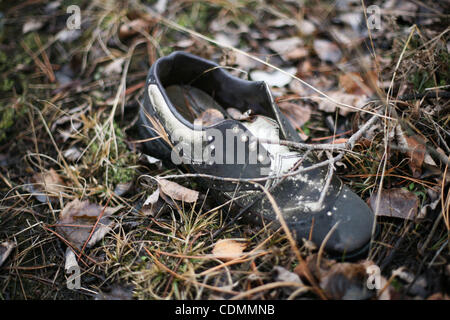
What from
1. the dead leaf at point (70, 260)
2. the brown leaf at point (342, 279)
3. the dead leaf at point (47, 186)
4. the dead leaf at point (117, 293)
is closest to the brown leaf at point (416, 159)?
the brown leaf at point (342, 279)

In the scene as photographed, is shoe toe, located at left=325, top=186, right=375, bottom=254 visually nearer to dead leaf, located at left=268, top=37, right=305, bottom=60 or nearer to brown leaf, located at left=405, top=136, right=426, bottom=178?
brown leaf, located at left=405, top=136, right=426, bottom=178

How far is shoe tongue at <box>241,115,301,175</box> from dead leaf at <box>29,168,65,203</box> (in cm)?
113

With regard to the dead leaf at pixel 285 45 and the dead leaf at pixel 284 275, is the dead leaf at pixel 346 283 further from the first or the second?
the dead leaf at pixel 285 45

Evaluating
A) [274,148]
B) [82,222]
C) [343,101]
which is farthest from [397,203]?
[82,222]

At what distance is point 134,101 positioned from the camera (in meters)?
2.23

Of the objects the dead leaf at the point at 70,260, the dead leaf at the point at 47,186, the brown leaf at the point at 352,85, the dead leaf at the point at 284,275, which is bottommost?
the dead leaf at the point at 70,260

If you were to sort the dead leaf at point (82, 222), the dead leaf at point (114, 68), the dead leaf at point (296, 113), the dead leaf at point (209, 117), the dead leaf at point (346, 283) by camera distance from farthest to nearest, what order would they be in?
1. the dead leaf at point (114, 68)
2. the dead leaf at point (296, 113)
3. the dead leaf at point (209, 117)
4. the dead leaf at point (82, 222)
5. the dead leaf at point (346, 283)

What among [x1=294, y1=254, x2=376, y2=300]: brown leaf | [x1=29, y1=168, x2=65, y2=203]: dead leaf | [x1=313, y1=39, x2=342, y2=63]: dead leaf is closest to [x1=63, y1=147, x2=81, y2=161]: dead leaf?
[x1=29, y1=168, x2=65, y2=203]: dead leaf

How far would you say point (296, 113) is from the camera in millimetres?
2039

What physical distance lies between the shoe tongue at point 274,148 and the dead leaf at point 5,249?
51.7 inches

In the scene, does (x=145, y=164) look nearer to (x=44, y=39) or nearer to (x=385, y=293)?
(x=385, y=293)

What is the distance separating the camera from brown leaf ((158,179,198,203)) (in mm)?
1629

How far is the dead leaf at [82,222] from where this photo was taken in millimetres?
1597
